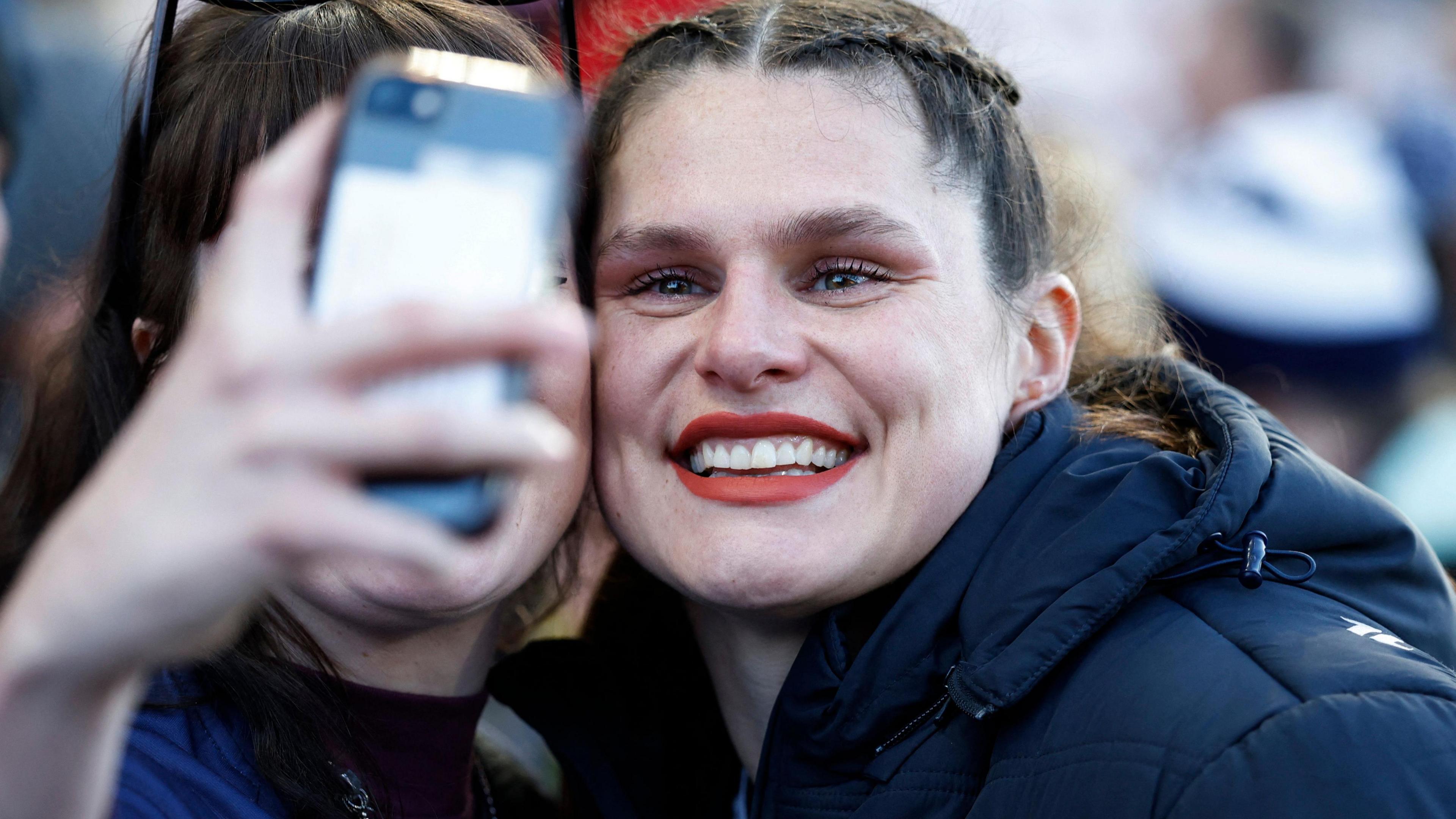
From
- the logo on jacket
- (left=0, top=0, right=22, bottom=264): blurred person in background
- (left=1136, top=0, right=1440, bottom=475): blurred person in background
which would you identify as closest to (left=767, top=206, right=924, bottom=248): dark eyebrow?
the logo on jacket

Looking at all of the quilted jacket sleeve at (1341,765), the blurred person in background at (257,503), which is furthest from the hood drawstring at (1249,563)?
the blurred person in background at (257,503)

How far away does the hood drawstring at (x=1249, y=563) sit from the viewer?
5.47 ft

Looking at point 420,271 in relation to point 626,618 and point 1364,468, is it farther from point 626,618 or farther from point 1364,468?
point 1364,468

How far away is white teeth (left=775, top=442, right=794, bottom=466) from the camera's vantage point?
194cm

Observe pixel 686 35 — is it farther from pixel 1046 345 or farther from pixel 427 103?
pixel 427 103

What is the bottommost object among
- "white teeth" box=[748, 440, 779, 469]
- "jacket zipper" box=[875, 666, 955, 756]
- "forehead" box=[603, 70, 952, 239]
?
"jacket zipper" box=[875, 666, 955, 756]

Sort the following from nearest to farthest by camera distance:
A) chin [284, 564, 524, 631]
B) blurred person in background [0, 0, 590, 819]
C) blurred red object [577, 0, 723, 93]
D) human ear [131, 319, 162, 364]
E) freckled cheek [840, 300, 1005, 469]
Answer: blurred person in background [0, 0, 590, 819]
chin [284, 564, 524, 631]
freckled cheek [840, 300, 1005, 469]
human ear [131, 319, 162, 364]
blurred red object [577, 0, 723, 93]

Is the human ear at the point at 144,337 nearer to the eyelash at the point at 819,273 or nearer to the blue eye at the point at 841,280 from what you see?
the eyelash at the point at 819,273

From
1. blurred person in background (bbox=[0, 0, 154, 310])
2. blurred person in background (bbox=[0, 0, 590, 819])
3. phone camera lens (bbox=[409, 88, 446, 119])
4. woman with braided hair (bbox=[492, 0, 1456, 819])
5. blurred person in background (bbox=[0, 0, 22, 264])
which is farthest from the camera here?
blurred person in background (bbox=[0, 0, 22, 264])

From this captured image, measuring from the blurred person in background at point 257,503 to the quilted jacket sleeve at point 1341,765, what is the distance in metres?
0.84

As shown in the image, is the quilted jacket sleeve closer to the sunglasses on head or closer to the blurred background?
the blurred background

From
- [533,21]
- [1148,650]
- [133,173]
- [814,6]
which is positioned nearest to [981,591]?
[1148,650]

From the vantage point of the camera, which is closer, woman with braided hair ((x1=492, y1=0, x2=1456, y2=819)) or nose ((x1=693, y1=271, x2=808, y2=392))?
woman with braided hair ((x1=492, y1=0, x2=1456, y2=819))

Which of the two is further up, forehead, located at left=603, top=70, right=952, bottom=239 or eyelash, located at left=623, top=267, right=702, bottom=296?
forehead, located at left=603, top=70, right=952, bottom=239
